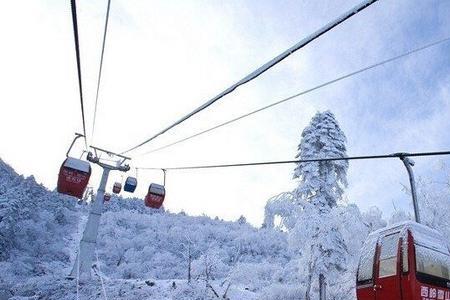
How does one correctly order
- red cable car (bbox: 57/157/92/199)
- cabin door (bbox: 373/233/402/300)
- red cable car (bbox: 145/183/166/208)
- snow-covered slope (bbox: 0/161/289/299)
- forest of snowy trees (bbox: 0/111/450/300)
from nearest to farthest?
cabin door (bbox: 373/233/402/300) → red cable car (bbox: 57/157/92/199) → red cable car (bbox: 145/183/166/208) → forest of snowy trees (bbox: 0/111/450/300) → snow-covered slope (bbox: 0/161/289/299)

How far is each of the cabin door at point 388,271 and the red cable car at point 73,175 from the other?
37.8ft

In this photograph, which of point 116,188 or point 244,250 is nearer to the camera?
point 116,188

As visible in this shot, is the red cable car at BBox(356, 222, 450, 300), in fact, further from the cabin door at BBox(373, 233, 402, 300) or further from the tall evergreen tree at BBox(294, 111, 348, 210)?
the tall evergreen tree at BBox(294, 111, 348, 210)

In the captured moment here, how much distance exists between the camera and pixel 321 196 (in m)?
26.2

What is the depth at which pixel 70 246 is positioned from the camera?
52.7 metres

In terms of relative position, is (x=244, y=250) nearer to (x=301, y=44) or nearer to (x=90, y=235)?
(x=90, y=235)

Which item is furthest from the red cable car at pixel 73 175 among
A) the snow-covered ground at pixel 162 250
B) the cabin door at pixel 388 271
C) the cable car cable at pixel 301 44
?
the cable car cable at pixel 301 44

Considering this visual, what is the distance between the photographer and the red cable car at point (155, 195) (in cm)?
1877

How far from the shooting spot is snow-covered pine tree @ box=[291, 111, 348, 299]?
23406mm

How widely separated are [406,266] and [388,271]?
0.61 m

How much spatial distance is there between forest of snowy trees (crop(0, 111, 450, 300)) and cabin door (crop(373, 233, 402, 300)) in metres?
12.8

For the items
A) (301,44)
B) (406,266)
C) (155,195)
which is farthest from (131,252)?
(301,44)

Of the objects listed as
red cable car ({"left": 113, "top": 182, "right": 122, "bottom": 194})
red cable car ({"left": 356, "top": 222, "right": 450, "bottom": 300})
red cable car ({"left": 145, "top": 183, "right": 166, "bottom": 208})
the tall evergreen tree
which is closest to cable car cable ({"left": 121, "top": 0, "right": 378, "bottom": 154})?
red cable car ({"left": 356, "top": 222, "right": 450, "bottom": 300})

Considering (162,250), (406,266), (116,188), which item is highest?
(116,188)
